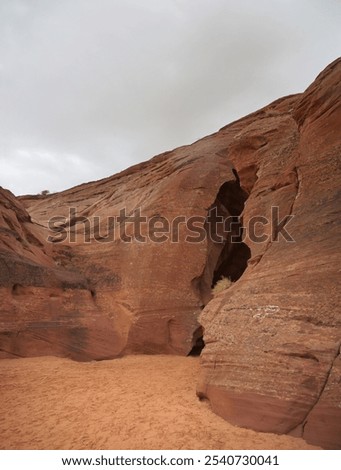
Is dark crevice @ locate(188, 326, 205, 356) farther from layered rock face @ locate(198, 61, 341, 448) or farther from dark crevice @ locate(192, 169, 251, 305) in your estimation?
layered rock face @ locate(198, 61, 341, 448)

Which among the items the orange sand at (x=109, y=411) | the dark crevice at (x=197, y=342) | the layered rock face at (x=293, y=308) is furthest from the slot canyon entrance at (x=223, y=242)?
the layered rock face at (x=293, y=308)

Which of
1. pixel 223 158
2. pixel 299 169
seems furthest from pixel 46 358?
pixel 223 158

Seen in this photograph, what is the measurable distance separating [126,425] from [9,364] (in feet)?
16.8

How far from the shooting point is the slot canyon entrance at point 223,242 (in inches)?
509

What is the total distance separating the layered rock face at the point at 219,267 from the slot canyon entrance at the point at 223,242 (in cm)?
7

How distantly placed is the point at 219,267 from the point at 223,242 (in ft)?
6.39

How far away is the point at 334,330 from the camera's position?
5234 mm

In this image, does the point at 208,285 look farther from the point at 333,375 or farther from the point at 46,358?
the point at 333,375

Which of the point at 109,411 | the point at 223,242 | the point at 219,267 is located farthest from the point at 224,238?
the point at 109,411

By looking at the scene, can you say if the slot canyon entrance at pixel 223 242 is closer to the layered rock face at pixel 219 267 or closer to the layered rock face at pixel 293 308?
the layered rock face at pixel 219 267

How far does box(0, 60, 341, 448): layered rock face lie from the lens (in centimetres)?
540

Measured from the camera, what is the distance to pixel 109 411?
20.3 ft

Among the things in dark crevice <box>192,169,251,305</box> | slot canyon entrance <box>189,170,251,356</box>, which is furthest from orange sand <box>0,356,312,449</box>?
dark crevice <box>192,169,251,305</box>

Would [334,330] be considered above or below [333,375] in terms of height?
above
